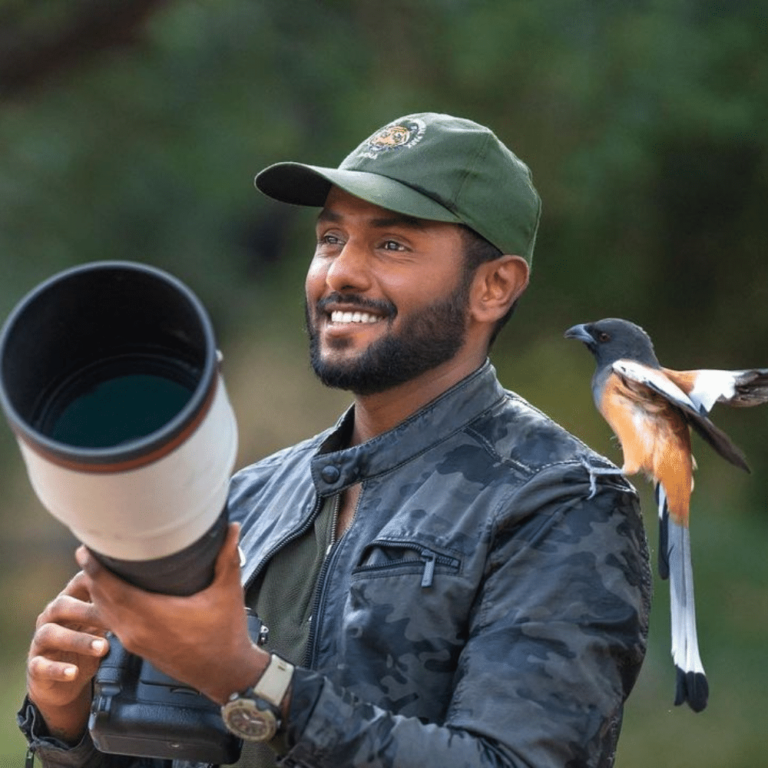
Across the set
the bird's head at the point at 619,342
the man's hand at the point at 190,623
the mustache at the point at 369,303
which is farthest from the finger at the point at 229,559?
the bird's head at the point at 619,342

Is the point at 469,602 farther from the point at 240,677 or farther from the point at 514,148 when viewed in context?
the point at 514,148

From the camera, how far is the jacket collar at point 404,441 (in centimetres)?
214

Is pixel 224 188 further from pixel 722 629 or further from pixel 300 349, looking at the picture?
pixel 722 629

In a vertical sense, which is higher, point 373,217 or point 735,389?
point 373,217

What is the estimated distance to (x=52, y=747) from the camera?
211 centimetres

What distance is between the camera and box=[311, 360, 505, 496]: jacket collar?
7.04 ft

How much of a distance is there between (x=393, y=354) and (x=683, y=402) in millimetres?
431

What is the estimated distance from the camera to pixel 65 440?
1.61m

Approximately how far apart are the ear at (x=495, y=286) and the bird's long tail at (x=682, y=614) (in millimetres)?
398

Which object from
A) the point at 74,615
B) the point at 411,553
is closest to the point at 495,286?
the point at 411,553

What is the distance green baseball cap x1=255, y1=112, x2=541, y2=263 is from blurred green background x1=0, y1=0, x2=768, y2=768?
11.4ft

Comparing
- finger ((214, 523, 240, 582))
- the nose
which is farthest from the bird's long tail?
finger ((214, 523, 240, 582))

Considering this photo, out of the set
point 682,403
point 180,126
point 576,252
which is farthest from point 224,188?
point 682,403

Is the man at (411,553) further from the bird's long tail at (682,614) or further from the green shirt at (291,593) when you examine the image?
the bird's long tail at (682,614)
